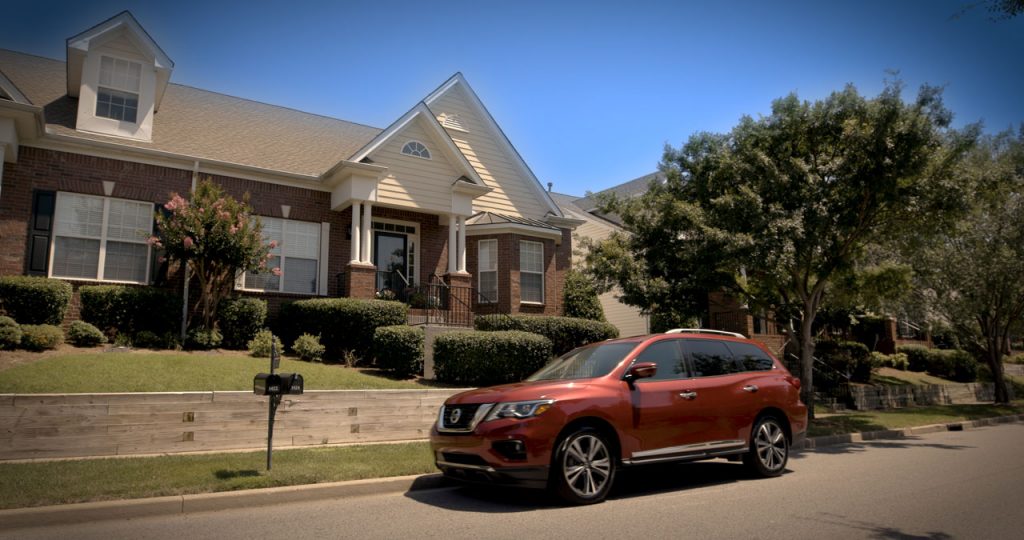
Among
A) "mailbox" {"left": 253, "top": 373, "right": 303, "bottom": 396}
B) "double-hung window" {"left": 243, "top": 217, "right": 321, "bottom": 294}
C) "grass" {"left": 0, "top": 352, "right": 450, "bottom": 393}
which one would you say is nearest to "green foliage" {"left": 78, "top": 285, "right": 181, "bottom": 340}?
"grass" {"left": 0, "top": 352, "right": 450, "bottom": 393}

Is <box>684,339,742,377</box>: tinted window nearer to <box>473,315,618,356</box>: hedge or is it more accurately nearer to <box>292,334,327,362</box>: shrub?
<box>473,315,618,356</box>: hedge

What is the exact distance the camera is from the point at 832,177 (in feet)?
41.7

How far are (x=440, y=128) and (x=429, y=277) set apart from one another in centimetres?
445

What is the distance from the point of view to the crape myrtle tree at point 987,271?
1811 centimetres

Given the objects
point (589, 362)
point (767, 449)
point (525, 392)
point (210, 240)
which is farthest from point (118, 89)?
point (767, 449)

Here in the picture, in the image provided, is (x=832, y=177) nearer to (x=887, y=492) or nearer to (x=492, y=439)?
(x=887, y=492)

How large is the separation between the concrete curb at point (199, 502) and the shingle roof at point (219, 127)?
1204 cm

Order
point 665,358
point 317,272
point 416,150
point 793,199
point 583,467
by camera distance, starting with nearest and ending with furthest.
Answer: point 583,467
point 665,358
point 793,199
point 317,272
point 416,150

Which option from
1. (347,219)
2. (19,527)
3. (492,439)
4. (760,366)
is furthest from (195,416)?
(347,219)

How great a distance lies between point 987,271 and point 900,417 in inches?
232

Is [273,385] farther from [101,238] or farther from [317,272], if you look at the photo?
[317,272]

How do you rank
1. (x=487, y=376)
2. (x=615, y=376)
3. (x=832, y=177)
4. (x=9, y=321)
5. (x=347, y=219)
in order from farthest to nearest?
1. (x=347, y=219)
2. (x=487, y=376)
3. (x=832, y=177)
4. (x=9, y=321)
5. (x=615, y=376)

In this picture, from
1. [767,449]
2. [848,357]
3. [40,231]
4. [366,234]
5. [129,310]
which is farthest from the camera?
[848,357]

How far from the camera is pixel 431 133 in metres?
18.9
